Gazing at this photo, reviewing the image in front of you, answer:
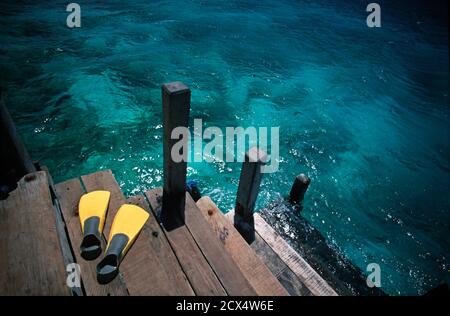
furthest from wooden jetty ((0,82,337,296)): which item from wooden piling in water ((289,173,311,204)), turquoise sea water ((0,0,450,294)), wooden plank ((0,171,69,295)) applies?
turquoise sea water ((0,0,450,294))

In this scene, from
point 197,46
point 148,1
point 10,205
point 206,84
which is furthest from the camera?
point 148,1

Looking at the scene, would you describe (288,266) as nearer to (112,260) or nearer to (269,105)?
(112,260)

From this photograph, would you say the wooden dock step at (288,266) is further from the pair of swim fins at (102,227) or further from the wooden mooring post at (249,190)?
the pair of swim fins at (102,227)

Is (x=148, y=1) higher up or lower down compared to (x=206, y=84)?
higher up

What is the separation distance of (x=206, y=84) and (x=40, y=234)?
454 inches

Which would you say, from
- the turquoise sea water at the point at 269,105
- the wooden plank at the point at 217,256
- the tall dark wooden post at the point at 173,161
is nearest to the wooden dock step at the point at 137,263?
the tall dark wooden post at the point at 173,161

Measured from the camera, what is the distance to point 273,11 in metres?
24.5

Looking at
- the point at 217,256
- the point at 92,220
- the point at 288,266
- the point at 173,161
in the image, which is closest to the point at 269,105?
the point at 288,266

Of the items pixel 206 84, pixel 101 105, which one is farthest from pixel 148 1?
pixel 101 105

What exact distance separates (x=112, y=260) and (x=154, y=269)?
45cm

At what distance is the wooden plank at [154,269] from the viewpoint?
8.95 feet

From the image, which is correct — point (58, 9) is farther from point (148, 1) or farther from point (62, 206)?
point (62, 206)

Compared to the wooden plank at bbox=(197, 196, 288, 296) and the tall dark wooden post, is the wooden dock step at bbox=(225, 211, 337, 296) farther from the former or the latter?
the tall dark wooden post
